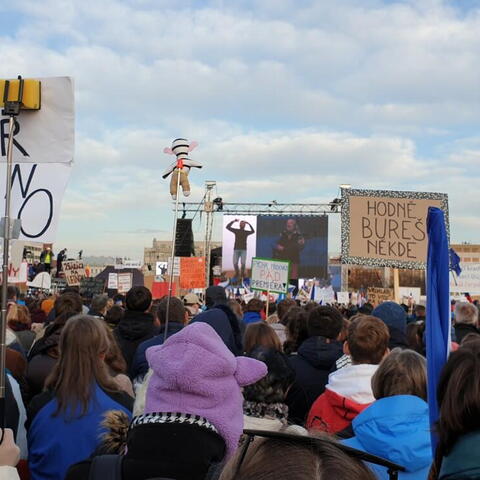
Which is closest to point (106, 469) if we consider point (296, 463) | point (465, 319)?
point (296, 463)

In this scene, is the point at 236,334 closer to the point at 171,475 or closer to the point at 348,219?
the point at 171,475

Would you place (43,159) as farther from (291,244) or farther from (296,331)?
(291,244)

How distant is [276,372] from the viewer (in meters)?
3.52

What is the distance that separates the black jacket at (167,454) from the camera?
199cm

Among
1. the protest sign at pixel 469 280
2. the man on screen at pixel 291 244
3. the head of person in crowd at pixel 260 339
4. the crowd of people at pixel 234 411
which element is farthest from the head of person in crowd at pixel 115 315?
the man on screen at pixel 291 244

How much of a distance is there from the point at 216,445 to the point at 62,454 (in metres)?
1.30

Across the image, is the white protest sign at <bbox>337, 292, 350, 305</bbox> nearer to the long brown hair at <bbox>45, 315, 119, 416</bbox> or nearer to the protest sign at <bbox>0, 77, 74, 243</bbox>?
the protest sign at <bbox>0, 77, 74, 243</bbox>

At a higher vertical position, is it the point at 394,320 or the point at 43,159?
the point at 43,159

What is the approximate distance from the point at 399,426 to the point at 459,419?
839 millimetres

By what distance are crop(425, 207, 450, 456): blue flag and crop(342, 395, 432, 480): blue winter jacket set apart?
37cm

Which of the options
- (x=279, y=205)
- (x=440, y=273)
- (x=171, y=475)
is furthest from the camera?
(x=279, y=205)

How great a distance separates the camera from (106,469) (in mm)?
1985

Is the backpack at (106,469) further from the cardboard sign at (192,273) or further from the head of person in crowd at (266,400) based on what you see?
the cardboard sign at (192,273)

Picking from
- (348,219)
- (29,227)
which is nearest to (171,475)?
(29,227)
